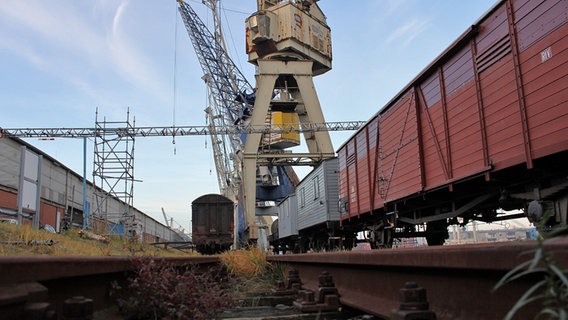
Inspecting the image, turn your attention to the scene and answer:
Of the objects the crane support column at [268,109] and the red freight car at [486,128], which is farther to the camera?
the crane support column at [268,109]

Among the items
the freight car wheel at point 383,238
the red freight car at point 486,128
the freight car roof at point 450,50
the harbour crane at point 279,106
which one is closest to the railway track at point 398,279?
the red freight car at point 486,128

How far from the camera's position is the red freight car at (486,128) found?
511 centimetres

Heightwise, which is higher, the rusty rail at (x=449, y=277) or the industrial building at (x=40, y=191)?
the industrial building at (x=40, y=191)

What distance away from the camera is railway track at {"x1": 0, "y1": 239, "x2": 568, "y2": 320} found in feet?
5.95

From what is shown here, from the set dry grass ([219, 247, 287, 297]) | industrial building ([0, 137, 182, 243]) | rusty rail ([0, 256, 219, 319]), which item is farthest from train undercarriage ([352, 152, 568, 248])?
industrial building ([0, 137, 182, 243])

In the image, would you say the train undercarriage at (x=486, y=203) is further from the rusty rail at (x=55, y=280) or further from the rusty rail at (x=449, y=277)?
the rusty rail at (x=55, y=280)

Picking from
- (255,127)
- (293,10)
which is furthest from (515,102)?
(293,10)

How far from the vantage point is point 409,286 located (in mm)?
2270

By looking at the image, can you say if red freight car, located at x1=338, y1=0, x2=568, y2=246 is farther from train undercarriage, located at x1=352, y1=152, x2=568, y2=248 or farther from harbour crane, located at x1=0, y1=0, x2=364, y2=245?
harbour crane, located at x1=0, y1=0, x2=364, y2=245

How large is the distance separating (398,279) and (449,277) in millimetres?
649

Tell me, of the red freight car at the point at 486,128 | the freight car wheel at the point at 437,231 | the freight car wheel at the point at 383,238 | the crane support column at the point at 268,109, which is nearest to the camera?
the red freight car at the point at 486,128

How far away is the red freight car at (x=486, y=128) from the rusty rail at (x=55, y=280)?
10.9 feet

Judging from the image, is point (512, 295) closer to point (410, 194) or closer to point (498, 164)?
point (498, 164)

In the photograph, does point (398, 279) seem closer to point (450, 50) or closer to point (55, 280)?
point (55, 280)
